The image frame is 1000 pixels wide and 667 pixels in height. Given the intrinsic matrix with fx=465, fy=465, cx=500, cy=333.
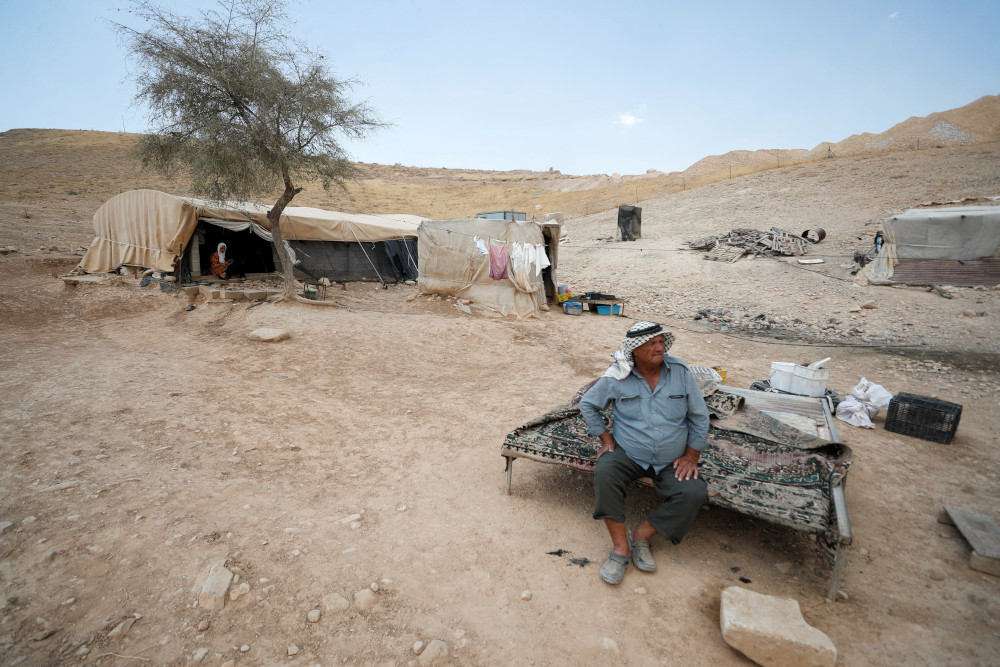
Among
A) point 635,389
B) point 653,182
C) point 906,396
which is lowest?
point 906,396

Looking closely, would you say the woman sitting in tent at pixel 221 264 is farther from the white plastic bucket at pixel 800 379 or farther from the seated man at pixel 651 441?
the white plastic bucket at pixel 800 379

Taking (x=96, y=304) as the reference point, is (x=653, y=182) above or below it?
above

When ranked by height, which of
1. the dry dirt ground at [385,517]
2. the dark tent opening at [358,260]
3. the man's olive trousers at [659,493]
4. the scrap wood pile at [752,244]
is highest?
the scrap wood pile at [752,244]

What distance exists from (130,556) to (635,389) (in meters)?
3.09

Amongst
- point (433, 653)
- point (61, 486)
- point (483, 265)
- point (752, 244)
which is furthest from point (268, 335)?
point (752, 244)

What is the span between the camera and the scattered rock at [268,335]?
302 inches

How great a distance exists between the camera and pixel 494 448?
14.6 feet

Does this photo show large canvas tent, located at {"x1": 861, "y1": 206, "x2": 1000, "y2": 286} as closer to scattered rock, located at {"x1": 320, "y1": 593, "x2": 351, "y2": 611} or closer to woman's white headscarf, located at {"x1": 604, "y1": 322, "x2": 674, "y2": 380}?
woman's white headscarf, located at {"x1": 604, "y1": 322, "x2": 674, "y2": 380}

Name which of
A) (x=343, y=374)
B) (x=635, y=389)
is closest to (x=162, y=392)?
(x=343, y=374)

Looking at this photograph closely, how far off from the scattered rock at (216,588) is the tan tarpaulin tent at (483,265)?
28.1 feet

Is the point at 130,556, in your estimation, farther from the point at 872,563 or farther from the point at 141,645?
the point at 872,563

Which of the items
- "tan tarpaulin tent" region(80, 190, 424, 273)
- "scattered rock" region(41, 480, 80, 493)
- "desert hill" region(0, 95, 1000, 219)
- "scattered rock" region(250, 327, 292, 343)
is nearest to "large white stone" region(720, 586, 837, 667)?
"scattered rock" region(41, 480, 80, 493)

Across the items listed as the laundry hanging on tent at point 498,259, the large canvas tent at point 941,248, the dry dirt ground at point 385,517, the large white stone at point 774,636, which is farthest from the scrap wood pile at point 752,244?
the large white stone at point 774,636

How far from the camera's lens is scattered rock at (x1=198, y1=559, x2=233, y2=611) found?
2.36 metres
